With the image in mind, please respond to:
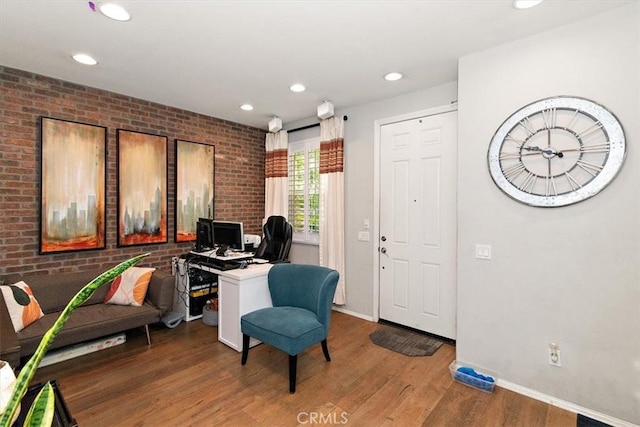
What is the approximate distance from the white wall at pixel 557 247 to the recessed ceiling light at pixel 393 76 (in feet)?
1.93

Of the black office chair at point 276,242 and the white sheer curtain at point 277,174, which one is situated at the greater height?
the white sheer curtain at point 277,174

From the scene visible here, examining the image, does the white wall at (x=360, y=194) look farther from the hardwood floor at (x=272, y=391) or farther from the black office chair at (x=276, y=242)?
the hardwood floor at (x=272, y=391)

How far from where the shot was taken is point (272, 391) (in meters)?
2.36

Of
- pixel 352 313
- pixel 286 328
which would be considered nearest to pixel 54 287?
pixel 286 328

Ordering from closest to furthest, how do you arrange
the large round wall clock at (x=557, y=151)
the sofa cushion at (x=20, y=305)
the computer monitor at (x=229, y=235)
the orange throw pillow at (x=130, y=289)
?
the large round wall clock at (x=557, y=151) < the sofa cushion at (x=20, y=305) < the orange throw pillow at (x=130, y=289) < the computer monitor at (x=229, y=235)

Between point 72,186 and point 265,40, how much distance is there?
2508 millimetres

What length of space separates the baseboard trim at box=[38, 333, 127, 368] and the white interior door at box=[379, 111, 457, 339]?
2.85 metres

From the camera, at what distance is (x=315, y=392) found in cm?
236

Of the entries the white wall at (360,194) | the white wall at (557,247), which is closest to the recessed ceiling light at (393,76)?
the white wall at (360,194)

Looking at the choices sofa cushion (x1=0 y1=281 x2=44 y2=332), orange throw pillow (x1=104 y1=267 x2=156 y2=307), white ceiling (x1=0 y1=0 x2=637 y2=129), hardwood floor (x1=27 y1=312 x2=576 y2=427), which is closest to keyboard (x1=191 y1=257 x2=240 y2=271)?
orange throw pillow (x1=104 y1=267 x2=156 y2=307)

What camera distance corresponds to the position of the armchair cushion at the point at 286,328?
2.36 metres

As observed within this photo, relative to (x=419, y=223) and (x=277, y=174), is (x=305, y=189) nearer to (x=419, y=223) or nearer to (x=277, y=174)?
(x=277, y=174)

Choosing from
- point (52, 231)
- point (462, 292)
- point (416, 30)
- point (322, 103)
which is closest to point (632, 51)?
point (416, 30)

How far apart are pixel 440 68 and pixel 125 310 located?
3.77 metres
